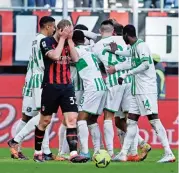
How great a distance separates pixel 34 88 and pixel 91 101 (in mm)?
916

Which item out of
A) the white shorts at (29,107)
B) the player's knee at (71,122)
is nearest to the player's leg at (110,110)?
the white shorts at (29,107)

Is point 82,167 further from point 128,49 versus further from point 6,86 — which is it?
point 6,86

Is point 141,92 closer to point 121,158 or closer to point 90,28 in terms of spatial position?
point 121,158

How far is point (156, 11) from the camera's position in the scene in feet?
66.9

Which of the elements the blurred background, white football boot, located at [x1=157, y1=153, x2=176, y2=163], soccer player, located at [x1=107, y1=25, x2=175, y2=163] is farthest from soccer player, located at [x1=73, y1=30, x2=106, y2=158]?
the blurred background

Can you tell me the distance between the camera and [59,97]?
13.2 m

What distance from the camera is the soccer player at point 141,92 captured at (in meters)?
14.2

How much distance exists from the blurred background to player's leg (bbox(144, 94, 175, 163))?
558 cm

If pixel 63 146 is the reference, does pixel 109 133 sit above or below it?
above

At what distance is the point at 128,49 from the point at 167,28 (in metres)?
5.53

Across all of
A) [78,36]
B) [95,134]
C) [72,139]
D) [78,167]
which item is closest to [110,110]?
[95,134]

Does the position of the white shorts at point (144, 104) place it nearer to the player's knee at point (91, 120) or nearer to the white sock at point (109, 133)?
the white sock at point (109, 133)

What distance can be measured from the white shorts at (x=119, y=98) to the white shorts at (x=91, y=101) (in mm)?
148

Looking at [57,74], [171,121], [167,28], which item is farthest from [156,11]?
[57,74]
